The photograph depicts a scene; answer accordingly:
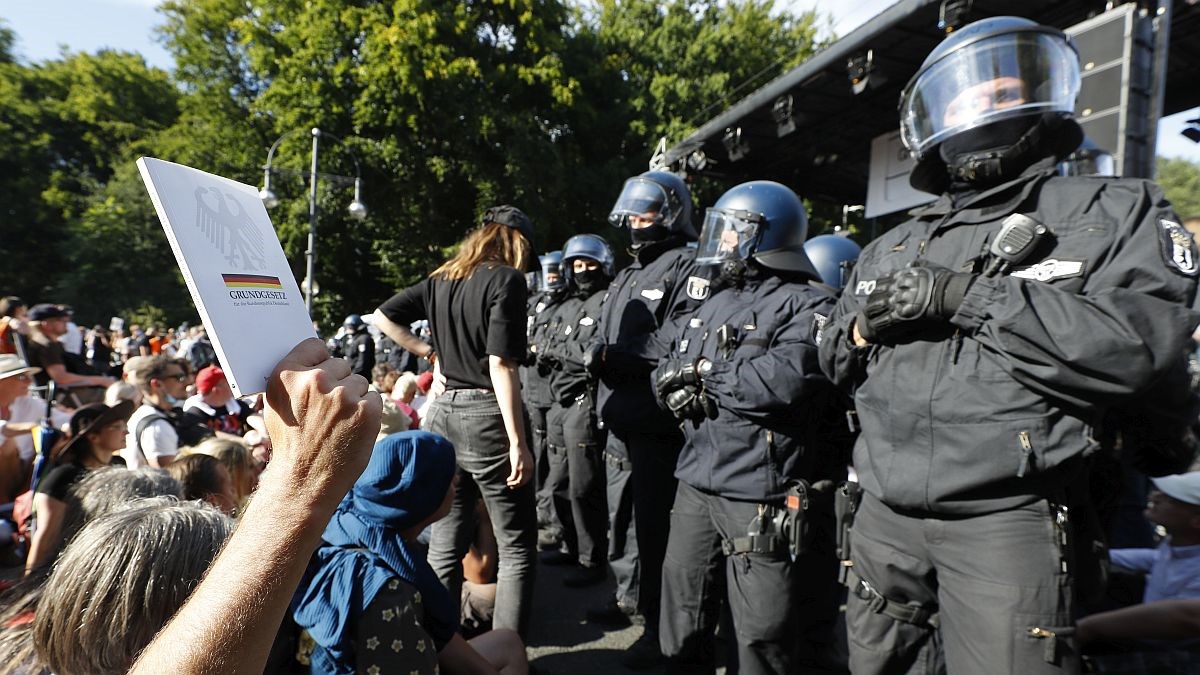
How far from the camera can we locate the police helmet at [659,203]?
441 centimetres

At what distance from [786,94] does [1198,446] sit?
20.5 ft

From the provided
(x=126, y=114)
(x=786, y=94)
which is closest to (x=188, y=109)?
(x=126, y=114)

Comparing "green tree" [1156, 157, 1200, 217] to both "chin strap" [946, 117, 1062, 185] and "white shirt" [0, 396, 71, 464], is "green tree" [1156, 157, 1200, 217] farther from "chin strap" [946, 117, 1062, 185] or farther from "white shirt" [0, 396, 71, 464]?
"white shirt" [0, 396, 71, 464]

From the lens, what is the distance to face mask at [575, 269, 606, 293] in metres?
5.62

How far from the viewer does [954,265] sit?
2064 mm

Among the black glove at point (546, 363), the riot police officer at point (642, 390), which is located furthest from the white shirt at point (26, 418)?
the riot police officer at point (642, 390)

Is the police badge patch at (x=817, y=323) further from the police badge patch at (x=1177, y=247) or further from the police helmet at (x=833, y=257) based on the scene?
the police helmet at (x=833, y=257)

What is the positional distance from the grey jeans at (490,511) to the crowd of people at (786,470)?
0.01 m

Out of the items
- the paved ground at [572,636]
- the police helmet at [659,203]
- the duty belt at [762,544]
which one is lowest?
the paved ground at [572,636]

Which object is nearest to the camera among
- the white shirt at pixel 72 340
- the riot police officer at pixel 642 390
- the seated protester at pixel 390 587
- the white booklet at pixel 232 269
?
the white booklet at pixel 232 269

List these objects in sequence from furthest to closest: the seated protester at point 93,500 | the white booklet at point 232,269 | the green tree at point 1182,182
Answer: the green tree at point 1182,182, the seated protester at point 93,500, the white booklet at point 232,269

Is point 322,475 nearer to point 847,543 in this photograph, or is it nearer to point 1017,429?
point 1017,429

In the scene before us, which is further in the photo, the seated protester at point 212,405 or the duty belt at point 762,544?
the seated protester at point 212,405

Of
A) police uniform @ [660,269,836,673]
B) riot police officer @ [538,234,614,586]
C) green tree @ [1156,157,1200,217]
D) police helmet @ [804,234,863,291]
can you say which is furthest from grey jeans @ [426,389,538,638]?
green tree @ [1156,157,1200,217]
